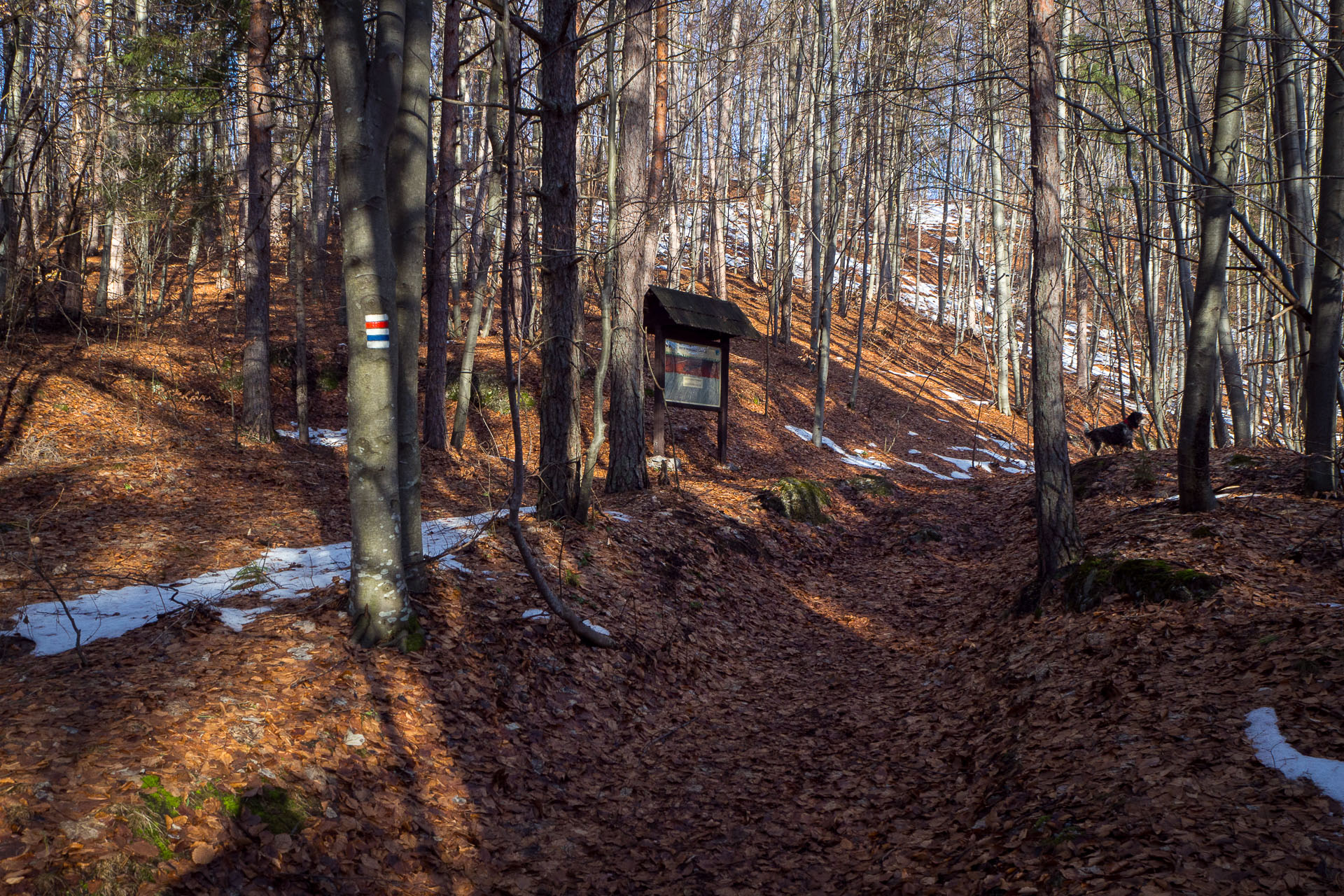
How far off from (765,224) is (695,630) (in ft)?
92.1

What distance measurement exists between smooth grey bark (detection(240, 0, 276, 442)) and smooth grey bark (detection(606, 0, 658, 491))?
6.12m

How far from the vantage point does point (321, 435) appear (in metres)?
14.9

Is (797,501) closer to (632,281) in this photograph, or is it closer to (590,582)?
(632,281)

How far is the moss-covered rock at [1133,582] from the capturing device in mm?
6160

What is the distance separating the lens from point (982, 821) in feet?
14.0

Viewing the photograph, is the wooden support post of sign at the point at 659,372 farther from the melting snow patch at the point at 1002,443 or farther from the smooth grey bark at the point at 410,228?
the melting snow patch at the point at 1002,443

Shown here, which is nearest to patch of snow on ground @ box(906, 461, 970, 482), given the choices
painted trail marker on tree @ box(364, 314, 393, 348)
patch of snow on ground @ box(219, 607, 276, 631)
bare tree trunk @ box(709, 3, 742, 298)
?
bare tree trunk @ box(709, 3, 742, 298)

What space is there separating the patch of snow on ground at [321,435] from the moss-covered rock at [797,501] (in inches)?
322

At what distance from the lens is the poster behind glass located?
517 inches

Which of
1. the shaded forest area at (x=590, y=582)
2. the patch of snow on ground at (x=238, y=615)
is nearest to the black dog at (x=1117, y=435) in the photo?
the shaded forest area at (x=590, y=582)

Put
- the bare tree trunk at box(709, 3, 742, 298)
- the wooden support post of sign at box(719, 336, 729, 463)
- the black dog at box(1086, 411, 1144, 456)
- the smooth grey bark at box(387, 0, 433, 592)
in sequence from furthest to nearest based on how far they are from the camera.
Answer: the bare tree trunk at box(709, 3, 742, 298)
the black dog at box(1086, 411, 1144, 456)
the wooden support post of sign at box(719, 336, 729, 463)
the smooth grey bark at box(387, 0, 433, 592)

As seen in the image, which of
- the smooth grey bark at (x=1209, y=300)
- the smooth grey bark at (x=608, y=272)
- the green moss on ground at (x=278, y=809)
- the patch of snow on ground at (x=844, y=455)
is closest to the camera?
the green moss on ground at (x=278, y=809)

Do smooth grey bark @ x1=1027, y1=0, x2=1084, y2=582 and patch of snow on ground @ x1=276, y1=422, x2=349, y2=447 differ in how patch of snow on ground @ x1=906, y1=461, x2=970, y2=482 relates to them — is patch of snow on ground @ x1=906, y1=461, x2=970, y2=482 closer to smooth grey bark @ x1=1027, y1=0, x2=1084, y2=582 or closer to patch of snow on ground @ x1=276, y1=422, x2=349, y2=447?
smooth grey bark @ x1=1027, y1=0, x2=1084, y2=582

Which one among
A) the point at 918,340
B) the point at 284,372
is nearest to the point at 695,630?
the point at 284,372
